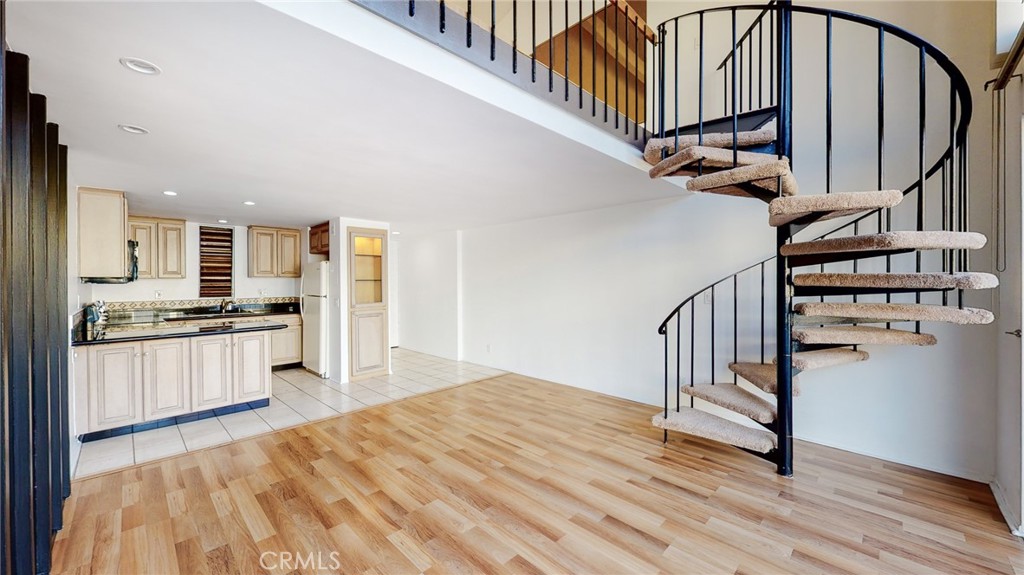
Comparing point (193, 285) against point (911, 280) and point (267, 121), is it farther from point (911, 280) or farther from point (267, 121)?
point (911, 280)

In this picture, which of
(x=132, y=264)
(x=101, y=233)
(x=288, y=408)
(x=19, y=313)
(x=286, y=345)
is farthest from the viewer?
(x=286, y=345)

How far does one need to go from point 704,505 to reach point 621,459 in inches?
26.0

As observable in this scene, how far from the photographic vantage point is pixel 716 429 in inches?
107

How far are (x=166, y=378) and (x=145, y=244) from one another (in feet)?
7.93

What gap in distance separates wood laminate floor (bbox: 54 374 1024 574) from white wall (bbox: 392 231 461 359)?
3.25 meters

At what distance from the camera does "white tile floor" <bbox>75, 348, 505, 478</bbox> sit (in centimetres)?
295

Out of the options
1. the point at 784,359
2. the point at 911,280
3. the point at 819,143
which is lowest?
the point at 784,359

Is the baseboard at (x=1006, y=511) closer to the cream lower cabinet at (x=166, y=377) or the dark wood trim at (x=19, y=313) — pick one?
the dark wood trim at (x=19, y=313)

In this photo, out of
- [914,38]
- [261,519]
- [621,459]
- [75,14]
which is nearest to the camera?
[75,14]

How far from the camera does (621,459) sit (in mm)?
2828

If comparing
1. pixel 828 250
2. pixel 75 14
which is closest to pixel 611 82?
pixel 828 250

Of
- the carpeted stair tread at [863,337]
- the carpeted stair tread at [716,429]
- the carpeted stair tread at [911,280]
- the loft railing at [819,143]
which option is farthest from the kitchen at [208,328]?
the carpeted stair tread at [911,280]

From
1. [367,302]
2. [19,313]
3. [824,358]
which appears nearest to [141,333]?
[367,302]

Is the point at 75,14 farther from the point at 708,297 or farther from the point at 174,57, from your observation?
the point at 708,297
